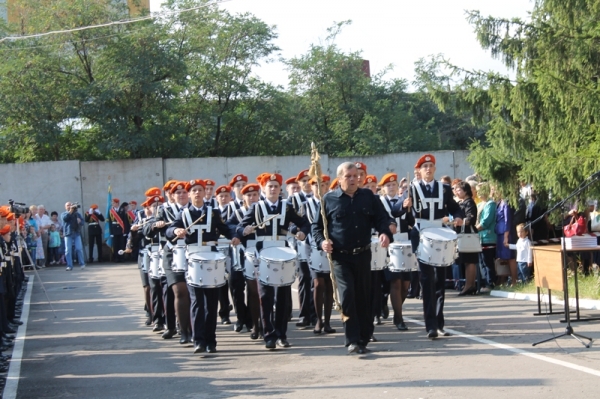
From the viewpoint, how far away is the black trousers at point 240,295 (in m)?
13.4

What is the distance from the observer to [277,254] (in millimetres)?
11617

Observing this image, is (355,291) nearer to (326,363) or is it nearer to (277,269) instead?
Result: (326,363)

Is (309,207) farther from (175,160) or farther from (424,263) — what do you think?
(175,160)

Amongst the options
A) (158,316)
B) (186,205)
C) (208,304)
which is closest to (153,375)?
(208,304)

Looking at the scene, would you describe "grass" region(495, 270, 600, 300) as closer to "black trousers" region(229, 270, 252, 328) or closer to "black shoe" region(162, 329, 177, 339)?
"black trousers" region(229, 270, 252, 328)

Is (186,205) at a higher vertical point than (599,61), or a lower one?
lower

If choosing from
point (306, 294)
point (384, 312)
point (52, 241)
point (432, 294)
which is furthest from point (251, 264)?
point (52, 241)

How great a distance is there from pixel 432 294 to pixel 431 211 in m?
1.16

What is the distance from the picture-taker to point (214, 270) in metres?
11.4

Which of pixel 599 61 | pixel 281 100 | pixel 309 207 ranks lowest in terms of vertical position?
pixel 309 207

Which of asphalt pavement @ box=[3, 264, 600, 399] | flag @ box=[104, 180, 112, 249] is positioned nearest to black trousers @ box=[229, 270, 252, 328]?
asphalt pavement @ box=[3, 264, 600, 399]

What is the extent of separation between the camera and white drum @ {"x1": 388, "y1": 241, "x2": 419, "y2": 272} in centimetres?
1247

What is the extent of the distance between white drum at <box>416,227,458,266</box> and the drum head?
164 centimetres

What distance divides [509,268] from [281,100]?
2230cm
